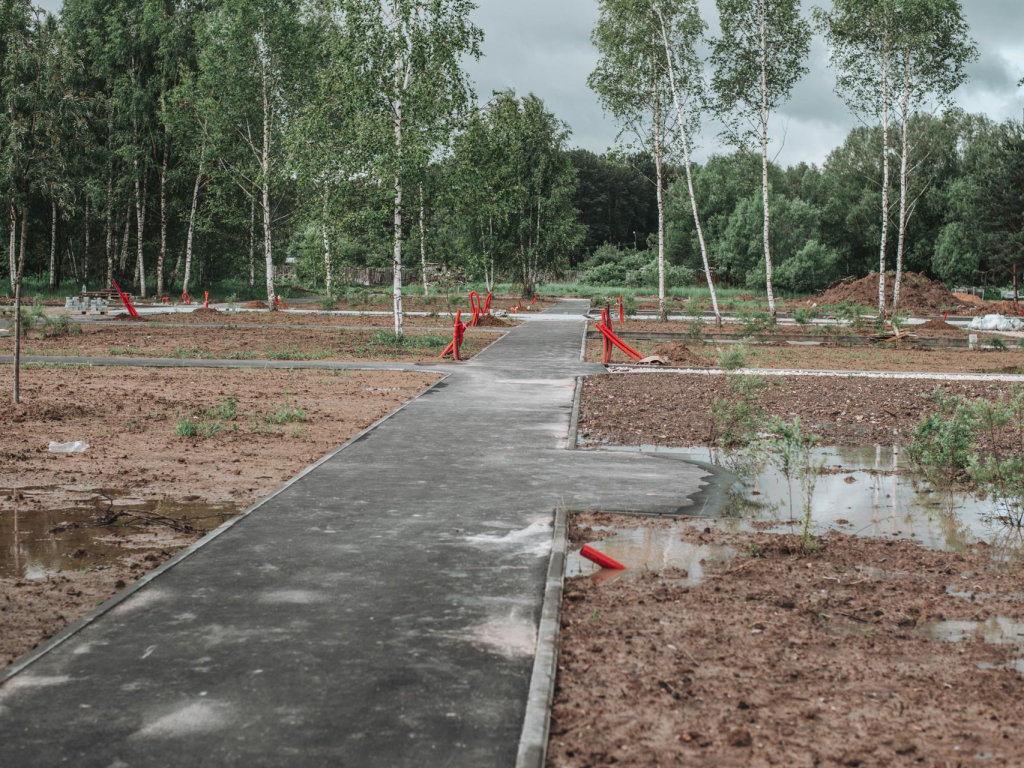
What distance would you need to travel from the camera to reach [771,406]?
13148 mm

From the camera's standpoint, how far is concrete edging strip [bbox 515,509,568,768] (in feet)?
11.5

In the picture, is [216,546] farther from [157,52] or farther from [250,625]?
[157,52]

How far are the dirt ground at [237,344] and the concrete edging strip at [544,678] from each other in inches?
585

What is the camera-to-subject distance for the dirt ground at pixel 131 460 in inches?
236

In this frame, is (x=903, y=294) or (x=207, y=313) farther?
(x=903, y=294)

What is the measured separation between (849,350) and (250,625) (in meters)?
22.4

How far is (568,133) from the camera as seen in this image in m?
47.2

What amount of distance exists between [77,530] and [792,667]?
17.5ft

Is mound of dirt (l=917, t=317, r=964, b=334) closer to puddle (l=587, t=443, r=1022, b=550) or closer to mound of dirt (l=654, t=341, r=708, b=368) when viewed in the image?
mound of dirt (l=654, t=341, r=708, b=368)

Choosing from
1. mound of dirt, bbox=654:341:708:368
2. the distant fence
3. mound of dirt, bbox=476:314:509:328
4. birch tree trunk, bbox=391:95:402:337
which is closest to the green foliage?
mound of dirt, bbox=654:341:708:368

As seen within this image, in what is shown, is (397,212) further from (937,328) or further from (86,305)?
(937,328)

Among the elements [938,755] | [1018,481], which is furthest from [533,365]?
[938,755]

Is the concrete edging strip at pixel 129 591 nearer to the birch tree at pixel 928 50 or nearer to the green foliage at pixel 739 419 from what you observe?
the green foliage at pixel 739 419

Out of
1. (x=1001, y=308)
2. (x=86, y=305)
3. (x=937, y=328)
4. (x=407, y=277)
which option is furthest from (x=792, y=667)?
(x=407, y=277)
